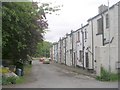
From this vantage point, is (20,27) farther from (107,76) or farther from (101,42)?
(101,42)

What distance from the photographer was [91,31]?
39781 mm

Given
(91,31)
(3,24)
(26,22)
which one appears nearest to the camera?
(3,24)

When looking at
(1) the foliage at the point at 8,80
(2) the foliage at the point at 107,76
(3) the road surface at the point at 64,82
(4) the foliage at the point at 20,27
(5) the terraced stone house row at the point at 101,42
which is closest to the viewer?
(3) the road surface at the point at 64,82

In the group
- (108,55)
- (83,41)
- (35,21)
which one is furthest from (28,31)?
(83,41)

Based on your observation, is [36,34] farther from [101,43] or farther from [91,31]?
[91,31]

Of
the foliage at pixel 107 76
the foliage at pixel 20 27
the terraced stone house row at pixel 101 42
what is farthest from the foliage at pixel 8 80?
the terraced stone house row at pixel 101 42

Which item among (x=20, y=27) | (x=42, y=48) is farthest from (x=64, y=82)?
(x=42, y=48)

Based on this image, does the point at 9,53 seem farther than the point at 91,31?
No

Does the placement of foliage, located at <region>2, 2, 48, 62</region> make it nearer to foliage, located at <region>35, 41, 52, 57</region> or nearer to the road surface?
the road surface

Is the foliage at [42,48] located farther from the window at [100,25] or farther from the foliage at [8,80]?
the foliage at [8,80]

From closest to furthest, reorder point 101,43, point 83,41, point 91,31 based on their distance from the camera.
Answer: point 101,43 → point 91,31 → point 83,41

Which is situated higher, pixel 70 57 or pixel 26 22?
pixel 26 22

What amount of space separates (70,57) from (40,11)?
36.8 m

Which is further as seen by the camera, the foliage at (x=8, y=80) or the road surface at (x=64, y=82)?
the foliage at (x=8, y=80)
